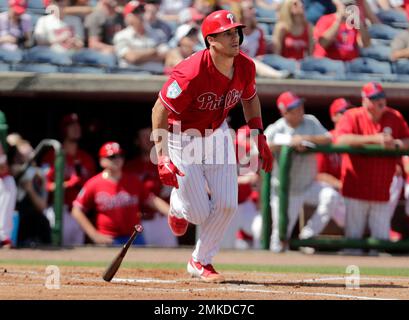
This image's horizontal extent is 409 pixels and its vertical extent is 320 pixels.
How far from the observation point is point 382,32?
13234 millimetres

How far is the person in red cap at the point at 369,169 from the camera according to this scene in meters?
10.5

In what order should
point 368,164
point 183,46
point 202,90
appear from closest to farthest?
1. point 202,90
2. point 368,164
3. point 183,46

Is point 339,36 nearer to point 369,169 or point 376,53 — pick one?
point 376,53

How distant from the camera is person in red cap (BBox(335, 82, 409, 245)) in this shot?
1053cm

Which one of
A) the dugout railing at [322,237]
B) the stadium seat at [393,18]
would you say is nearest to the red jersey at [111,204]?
the dugout railing at [322,237]

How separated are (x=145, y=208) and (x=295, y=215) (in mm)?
1568

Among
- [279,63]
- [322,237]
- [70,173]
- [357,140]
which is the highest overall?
[279,63]

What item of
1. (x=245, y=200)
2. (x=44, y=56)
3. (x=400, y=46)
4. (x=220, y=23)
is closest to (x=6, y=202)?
(x=44, y=56)

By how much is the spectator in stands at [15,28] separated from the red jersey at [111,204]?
2.09m

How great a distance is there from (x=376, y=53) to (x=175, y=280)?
6253 mm

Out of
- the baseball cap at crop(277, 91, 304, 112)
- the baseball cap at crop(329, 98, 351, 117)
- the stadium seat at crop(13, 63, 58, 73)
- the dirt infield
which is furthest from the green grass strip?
the stadium seat at crop(13, 63, 58, 73)

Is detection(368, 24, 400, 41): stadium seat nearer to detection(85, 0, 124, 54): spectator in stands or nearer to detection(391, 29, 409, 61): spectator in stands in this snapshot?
detection(391, 29, 409, 61): spectator in stands

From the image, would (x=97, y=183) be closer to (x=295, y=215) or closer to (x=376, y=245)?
(x=295, y=215)

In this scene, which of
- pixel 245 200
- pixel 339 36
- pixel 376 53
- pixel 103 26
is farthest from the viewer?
pixel 376 53
